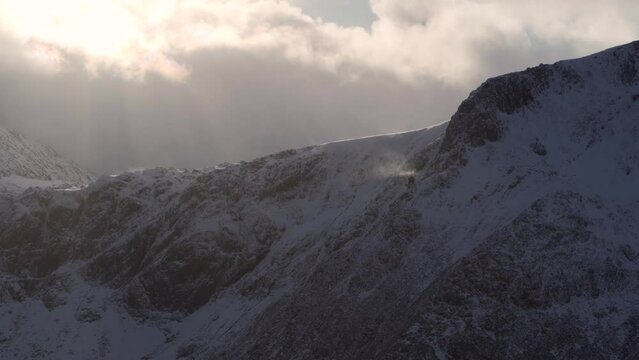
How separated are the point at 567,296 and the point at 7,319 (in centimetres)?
11486

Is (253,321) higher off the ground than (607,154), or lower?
lower

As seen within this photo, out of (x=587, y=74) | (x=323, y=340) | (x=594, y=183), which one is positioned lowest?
(x=323, y=340)

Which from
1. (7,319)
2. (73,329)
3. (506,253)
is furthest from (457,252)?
(7,319)

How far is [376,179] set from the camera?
7367 inches

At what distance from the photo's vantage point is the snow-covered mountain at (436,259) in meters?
127

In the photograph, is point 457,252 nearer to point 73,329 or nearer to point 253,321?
point 253,321

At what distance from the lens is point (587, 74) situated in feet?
567

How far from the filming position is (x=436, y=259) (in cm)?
14362

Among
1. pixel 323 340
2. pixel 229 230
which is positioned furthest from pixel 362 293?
pixel 229 230

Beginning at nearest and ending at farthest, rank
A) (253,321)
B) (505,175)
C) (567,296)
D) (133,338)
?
(567,296), (505,175), (253,321), (133,338)

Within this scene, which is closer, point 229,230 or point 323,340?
point 323,340

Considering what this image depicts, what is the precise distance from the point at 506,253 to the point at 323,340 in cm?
2909

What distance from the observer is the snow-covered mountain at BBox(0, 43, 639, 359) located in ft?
417

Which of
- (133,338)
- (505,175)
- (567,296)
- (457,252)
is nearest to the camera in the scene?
(567,296)
